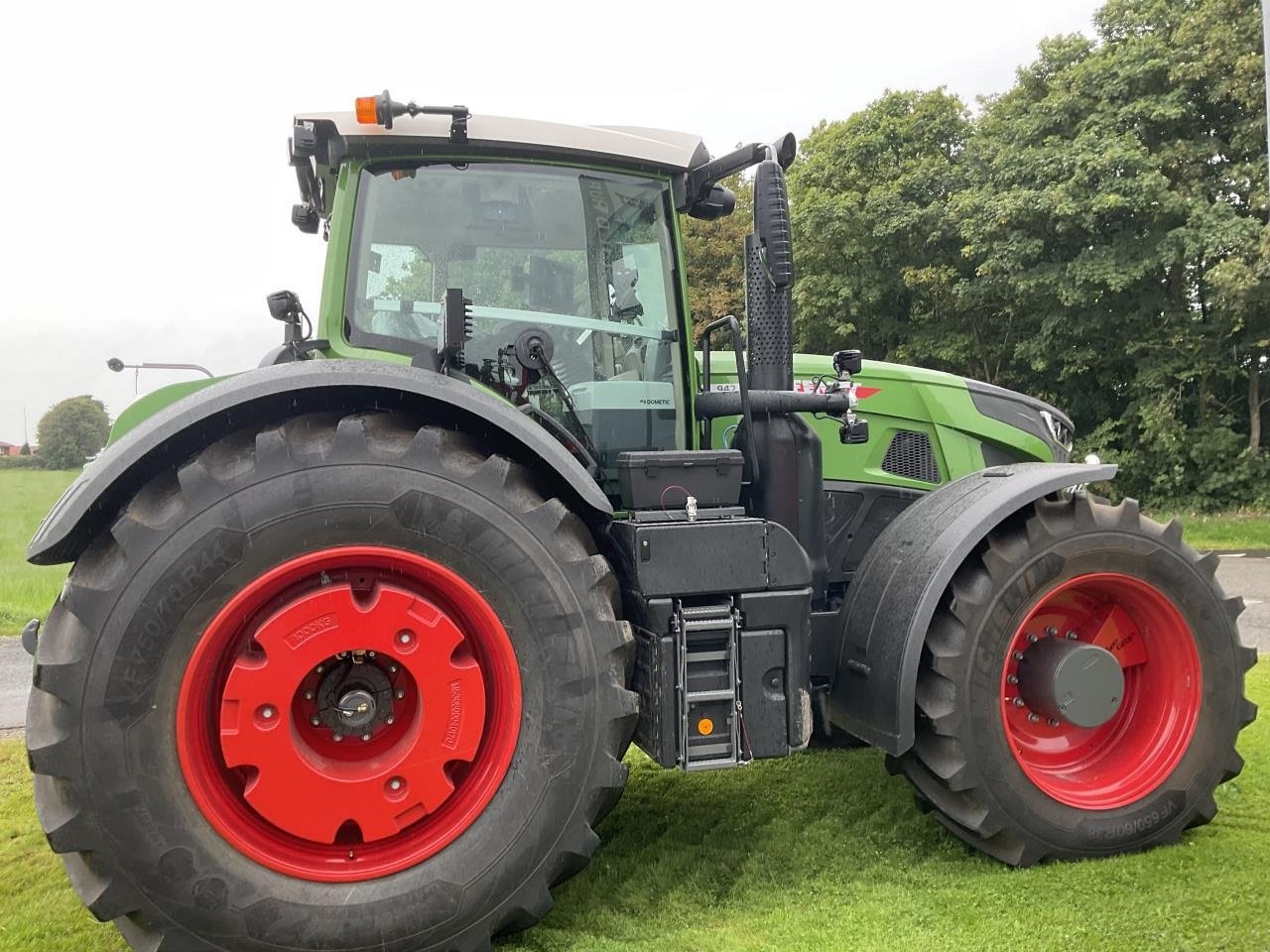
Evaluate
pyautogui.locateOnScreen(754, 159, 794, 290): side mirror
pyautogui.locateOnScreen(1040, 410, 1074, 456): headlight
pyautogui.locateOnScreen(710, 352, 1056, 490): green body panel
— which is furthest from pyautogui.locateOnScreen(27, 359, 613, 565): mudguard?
pyautogui.locateOnScreen(1040, 410, 1074, 456): headlight

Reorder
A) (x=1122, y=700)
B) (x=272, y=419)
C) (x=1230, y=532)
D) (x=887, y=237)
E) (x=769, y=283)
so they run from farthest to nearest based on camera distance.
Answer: (x=887, y=237) < (x=1230, y=532) < (x=1122, y=700) < (x=769, y=283) < (x=272, y=419)

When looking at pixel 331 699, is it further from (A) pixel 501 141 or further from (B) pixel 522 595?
(A) pixel 501 141

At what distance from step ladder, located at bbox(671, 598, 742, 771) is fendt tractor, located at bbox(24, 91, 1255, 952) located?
0.01 meters

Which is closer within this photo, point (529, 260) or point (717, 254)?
point (529, 260)

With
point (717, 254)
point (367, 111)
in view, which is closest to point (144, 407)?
point (367, 111)

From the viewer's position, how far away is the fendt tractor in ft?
7.82

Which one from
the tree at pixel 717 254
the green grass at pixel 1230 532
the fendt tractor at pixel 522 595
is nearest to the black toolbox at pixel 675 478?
the fendt tractor at pixel 522 595

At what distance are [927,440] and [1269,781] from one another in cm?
193

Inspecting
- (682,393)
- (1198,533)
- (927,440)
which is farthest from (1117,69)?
(682,393)

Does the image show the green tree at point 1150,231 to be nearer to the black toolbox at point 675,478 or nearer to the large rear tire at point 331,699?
the black toolbox at point 675,478

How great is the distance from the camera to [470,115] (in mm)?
3092

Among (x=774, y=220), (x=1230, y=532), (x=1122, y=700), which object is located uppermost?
(x=774, y=220)

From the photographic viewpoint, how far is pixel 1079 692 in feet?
10.5

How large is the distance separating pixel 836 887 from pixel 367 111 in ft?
9.29
